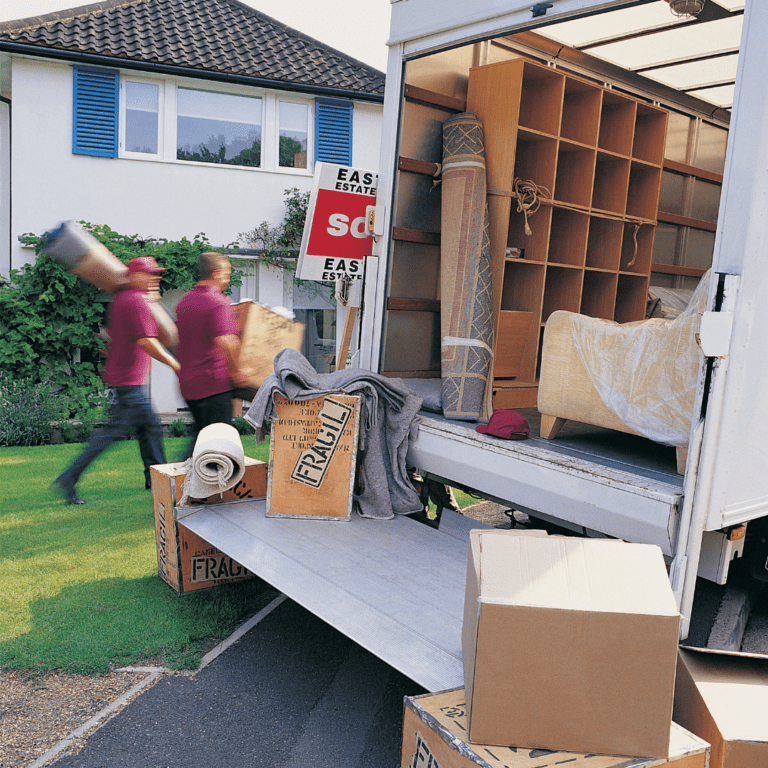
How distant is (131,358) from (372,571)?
2.93 metres

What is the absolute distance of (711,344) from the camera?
270 cm

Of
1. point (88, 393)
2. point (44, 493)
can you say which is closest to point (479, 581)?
point (44, 493)

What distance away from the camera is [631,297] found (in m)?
7.05

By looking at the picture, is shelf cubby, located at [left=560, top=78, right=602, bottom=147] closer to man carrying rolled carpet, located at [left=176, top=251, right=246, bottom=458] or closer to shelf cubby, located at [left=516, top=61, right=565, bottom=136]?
shelf cubby, located at [left=516, top=61, right=565, bottom=136]

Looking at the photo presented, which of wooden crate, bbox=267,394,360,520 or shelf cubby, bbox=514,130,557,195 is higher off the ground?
shelf cubby, bbox=514,130,557,195

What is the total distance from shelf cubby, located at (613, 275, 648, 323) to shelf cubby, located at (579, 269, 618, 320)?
30cm

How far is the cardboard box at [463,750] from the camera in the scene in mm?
1981

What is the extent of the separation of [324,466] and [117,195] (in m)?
9.44

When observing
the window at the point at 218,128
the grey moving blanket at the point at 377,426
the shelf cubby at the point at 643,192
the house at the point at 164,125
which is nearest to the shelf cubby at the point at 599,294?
the shelf cubby at the point at 643,192

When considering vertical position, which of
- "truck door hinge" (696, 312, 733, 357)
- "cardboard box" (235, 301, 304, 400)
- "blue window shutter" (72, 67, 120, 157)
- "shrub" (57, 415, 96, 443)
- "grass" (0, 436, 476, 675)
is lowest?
"shrub" (57, 415, 96, 443)

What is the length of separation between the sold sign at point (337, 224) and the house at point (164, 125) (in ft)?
27.1

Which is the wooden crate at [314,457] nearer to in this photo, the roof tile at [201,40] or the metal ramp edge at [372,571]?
the metal ramp edge at [372,571]

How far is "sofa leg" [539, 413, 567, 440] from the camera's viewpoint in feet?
13.4

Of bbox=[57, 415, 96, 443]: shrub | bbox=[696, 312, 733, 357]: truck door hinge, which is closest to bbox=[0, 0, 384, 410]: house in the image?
bbox=[57, 415, 96, 443]: shrub
